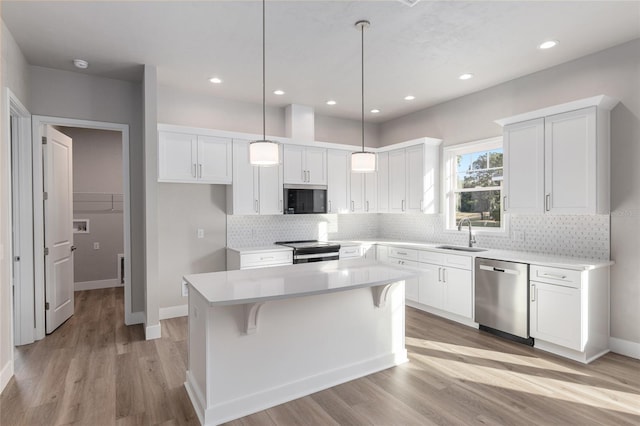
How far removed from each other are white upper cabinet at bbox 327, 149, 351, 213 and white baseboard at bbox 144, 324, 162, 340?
2720mm

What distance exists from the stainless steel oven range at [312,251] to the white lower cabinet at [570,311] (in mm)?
2432

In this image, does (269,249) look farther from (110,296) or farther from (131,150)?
(110,296)

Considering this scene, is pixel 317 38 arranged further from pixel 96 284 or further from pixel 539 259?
pixel 96 284

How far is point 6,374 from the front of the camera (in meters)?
2.84

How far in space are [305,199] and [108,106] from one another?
2.67 metres

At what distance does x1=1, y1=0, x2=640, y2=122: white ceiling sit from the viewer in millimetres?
2750

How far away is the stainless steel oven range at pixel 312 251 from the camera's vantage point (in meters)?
4.78

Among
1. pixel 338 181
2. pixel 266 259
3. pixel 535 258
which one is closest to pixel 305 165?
pixel 338 181

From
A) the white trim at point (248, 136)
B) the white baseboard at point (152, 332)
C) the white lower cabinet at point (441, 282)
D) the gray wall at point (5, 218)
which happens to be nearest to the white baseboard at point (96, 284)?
the white baseboard at point (152, 332)

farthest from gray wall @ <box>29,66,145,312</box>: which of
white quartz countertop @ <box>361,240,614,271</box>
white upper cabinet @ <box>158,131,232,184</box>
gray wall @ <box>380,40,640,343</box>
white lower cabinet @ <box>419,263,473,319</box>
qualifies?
gray wall @ <box>380,40,640,343</box>

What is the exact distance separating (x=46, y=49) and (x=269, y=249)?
3065mm

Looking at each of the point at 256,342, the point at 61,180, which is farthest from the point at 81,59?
the point at 256,342

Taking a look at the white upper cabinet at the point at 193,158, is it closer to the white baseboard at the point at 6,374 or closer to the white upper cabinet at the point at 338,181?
the white upper cabinet at the point at 338,181

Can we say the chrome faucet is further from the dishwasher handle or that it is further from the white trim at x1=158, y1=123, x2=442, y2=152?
the white trim at x1=158, y1=123, x2=442, y2=152
